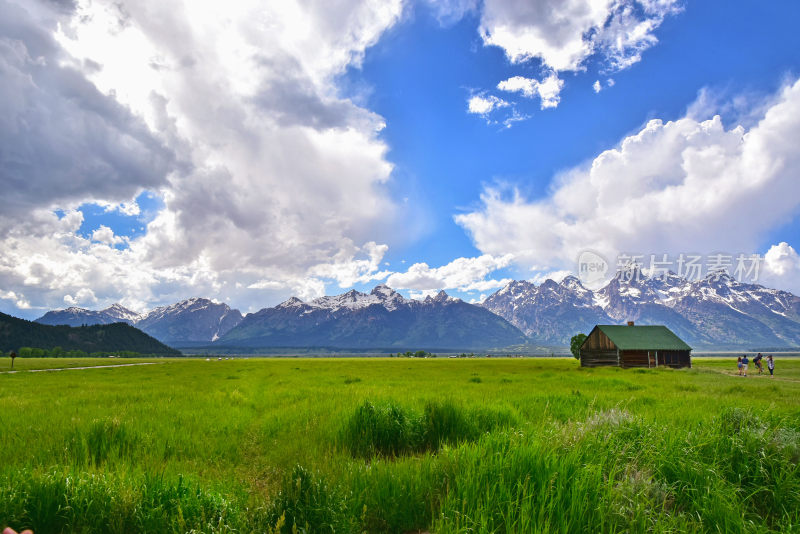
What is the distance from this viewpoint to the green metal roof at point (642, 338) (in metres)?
65.8

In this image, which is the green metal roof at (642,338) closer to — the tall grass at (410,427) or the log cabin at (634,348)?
the log cabin at (634,348)

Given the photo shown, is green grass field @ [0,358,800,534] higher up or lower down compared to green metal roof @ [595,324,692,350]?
higher up

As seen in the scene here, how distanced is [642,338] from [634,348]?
4.88 metres

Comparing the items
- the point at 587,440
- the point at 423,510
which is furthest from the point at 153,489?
the point at 587,440

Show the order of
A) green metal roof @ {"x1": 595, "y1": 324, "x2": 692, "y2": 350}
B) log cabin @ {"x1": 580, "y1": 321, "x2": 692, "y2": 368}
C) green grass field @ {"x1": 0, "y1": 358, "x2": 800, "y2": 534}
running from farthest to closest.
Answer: green metal roof @ {"x1": 595, "y1": 324, "x2": 692, "y2": 350} → log cabin @ {"x1": 580, "y1": 321, "x2": 692, "y2": 368} → green grass field @ {"x1": 0, "y1": 358, "x2": 800, "y2": 534}

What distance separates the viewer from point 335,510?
3779mm

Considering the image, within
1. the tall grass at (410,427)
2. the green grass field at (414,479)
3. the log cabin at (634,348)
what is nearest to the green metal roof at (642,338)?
the log cabin at (634,348)

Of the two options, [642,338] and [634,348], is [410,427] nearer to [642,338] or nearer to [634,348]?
[634,348]

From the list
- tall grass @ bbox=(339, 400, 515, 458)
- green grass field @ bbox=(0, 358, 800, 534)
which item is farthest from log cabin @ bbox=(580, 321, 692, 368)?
green grass field @ bbox=(0, 358, 800, 534)

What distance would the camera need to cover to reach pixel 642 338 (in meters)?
68.1

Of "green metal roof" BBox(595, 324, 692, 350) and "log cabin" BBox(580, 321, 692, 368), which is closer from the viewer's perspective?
"log cabin" BBox(580, 321, 692, 368)

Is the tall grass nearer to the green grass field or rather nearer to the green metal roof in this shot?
the green grass field

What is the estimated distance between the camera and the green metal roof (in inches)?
2589

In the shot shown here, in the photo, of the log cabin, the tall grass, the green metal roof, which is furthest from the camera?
the green metal roof
